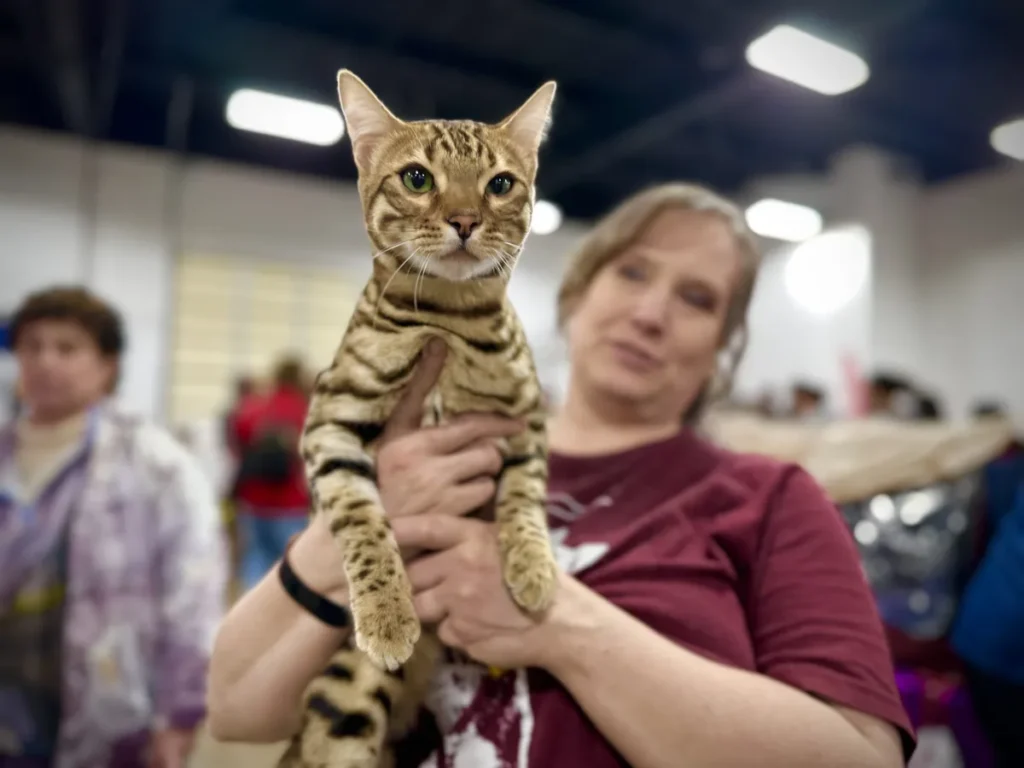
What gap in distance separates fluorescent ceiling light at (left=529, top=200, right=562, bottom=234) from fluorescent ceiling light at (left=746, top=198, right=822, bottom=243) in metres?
0.44

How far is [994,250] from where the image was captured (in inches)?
107

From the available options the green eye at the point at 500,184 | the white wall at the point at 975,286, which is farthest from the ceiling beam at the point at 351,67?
the white wall at the point at 975,286

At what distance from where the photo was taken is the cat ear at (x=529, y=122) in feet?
1.87

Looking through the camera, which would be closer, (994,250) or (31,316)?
(31,316)

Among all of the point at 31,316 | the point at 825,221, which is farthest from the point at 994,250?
the point at 31,316

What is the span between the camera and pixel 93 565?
1.17m

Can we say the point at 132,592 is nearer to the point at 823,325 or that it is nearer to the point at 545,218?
the point at 545,218

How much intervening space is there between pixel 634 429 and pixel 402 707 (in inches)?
20.9

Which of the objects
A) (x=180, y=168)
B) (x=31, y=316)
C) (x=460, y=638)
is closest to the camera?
(x=460, y=638)

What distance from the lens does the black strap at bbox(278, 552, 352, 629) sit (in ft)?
2.44

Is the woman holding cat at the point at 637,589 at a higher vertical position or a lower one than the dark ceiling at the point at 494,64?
lower

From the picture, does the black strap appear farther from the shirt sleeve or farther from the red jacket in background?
the shirt sleeve

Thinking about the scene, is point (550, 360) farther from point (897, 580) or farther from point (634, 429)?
point (897, 580)

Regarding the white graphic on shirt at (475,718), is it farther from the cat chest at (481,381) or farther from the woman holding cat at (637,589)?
the cat chest at (481,381)
